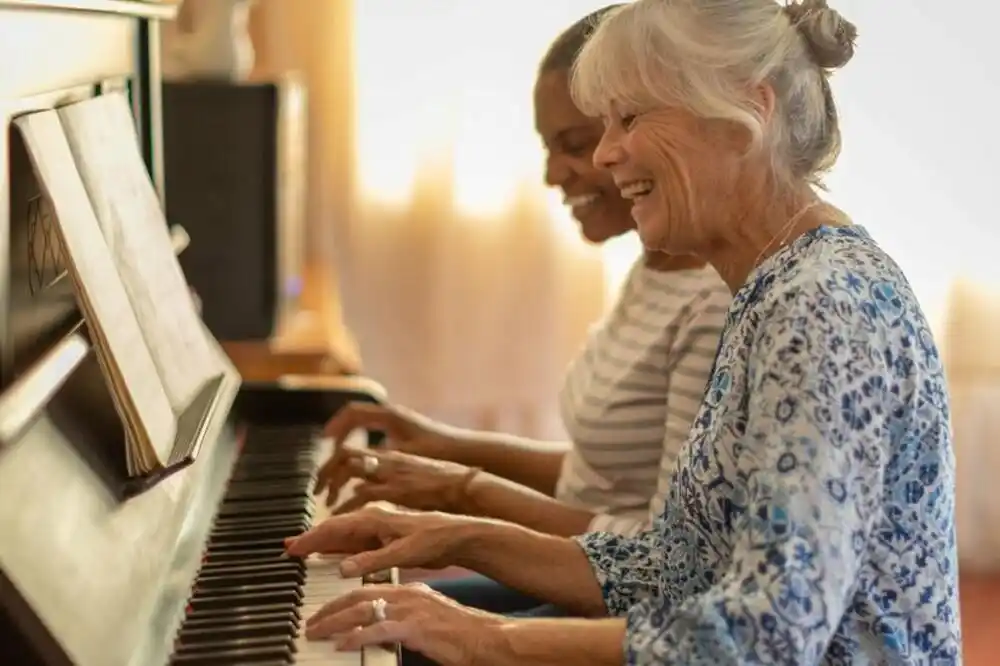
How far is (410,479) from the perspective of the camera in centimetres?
150

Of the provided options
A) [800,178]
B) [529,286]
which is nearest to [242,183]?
[529,286]

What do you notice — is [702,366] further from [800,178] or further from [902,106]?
[902,106]

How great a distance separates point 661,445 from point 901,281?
463mm

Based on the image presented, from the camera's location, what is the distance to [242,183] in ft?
6.75

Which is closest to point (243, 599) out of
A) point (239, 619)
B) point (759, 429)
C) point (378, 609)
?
point (239, 619)

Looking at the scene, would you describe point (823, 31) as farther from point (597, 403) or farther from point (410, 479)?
point (410, 479)

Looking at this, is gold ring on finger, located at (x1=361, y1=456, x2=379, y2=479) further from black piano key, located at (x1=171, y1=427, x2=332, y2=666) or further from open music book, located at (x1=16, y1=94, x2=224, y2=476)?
open music book, located at (x1=16, y1=94, x2=224, y2=476)

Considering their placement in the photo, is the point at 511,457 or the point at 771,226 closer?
the point at 771,226

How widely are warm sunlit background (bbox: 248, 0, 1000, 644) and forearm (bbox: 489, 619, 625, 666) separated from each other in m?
1.85

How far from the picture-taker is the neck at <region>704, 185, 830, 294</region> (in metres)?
1.08

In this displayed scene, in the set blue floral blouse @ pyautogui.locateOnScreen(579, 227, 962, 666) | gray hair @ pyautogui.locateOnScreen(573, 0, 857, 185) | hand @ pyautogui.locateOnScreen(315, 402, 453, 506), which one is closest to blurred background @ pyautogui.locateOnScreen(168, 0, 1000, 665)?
hand @ pyautogui.locateOnScreen(315, 402, 453, 506)

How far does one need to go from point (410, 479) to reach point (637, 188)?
535mm

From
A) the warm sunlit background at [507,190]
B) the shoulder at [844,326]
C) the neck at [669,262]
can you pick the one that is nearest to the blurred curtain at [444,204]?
the warm sunlit background at [507,190]

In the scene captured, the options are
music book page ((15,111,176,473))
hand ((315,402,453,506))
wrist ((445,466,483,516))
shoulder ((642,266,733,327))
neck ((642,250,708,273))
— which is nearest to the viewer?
music book page ((15,111,176,473))
